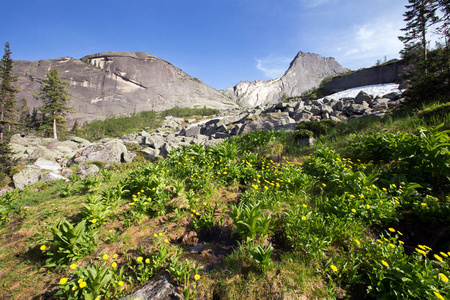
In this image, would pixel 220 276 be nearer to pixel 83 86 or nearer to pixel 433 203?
pixel 433 203

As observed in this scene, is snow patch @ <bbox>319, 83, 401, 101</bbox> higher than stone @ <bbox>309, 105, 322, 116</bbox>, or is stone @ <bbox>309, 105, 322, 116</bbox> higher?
snow patch @ <bbox>319, 83, 401, 101</bbox>

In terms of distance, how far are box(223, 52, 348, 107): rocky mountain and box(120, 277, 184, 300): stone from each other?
469 feet

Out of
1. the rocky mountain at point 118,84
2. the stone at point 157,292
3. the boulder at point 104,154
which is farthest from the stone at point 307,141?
the rocky mountain at point 118,84

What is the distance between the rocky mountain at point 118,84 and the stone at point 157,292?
364 ft

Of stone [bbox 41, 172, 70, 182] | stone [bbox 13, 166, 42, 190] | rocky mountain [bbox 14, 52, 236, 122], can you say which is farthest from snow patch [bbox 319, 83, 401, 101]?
rocky mountain [bbox 14, 52, 236, 122]

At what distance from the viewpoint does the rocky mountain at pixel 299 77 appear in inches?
5394

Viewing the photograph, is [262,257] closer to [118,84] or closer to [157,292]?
[157,292]

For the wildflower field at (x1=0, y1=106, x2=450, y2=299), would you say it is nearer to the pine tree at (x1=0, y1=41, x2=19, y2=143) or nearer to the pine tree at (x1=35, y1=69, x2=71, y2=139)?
the pine tree at (x1=0, y1=41, x2=19, y2=143)

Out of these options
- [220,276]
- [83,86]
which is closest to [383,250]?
[220,276]

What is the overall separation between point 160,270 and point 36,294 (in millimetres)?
1698

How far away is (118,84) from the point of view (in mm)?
104500

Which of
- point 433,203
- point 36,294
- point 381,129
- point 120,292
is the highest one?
point 381,129

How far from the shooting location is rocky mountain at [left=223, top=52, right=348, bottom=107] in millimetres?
137000

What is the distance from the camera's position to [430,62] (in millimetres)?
9969
